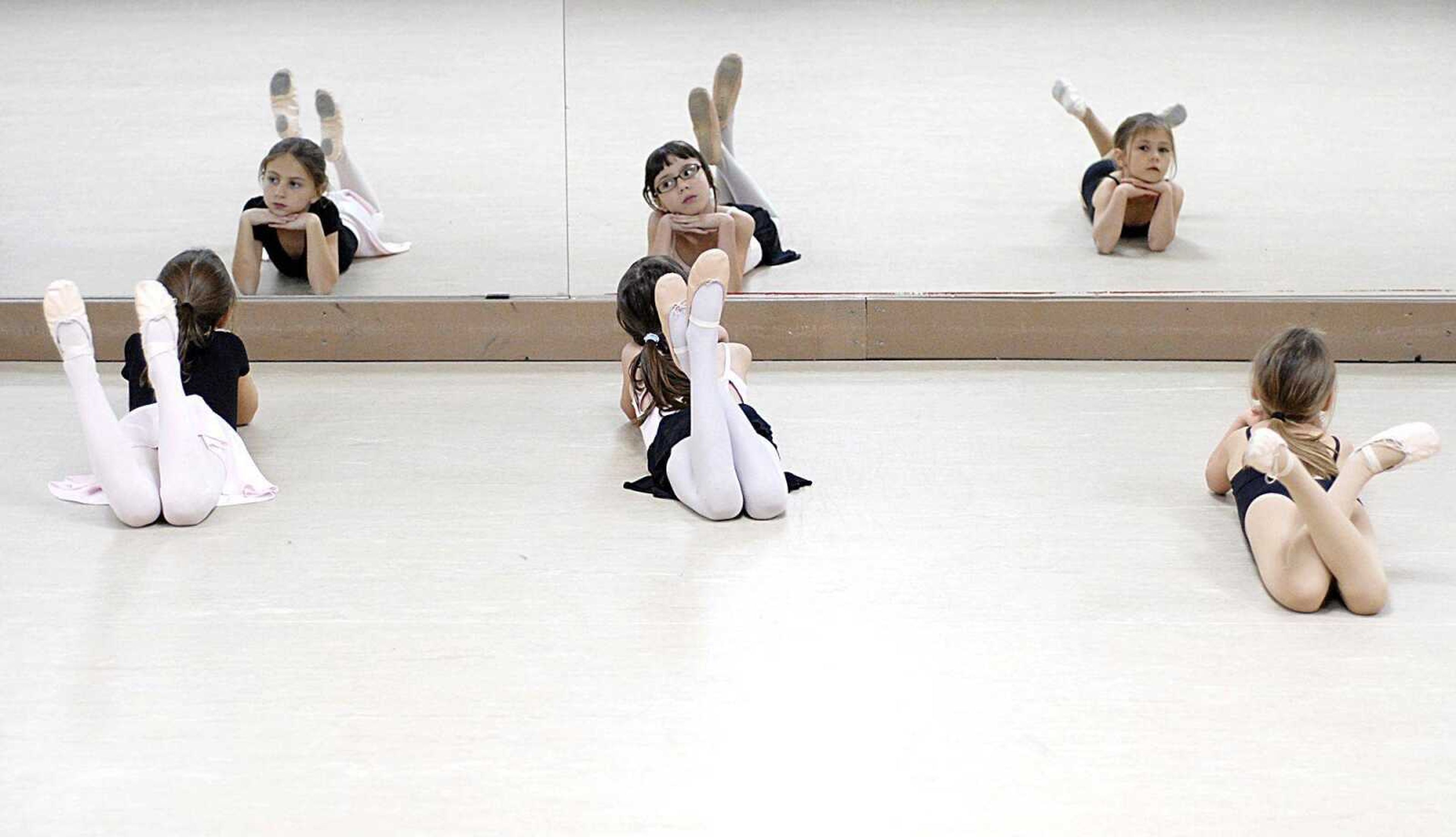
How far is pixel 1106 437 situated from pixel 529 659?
6.51 feet

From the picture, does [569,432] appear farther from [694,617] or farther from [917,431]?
[694,617]

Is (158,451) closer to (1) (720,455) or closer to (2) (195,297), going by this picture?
(2) (195,297)

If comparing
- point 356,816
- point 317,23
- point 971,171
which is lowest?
point 356,816

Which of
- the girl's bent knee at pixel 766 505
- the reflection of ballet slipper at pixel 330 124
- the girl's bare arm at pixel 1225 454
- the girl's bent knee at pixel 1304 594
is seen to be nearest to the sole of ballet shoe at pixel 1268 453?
the girl's bent knee at pixel 1304 594

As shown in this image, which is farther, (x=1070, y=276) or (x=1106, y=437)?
(x=1070, y=276)

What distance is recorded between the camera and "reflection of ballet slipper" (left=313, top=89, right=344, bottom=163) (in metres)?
4.93

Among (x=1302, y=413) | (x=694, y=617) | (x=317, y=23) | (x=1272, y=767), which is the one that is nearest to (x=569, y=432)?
(x=694, y=617)

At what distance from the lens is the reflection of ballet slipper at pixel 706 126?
4945mm

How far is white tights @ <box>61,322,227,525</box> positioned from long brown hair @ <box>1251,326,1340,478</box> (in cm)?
245

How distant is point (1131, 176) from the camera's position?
16.7 ft

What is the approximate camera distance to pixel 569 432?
14.2ft

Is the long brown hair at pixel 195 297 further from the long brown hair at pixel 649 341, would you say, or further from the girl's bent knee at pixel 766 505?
the girl's bent knee at pixel 766 505

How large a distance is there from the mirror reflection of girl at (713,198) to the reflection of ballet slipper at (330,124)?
100cm

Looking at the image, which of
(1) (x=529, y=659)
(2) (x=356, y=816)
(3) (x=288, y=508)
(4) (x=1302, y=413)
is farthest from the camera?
(3) (x=288, y=508)
